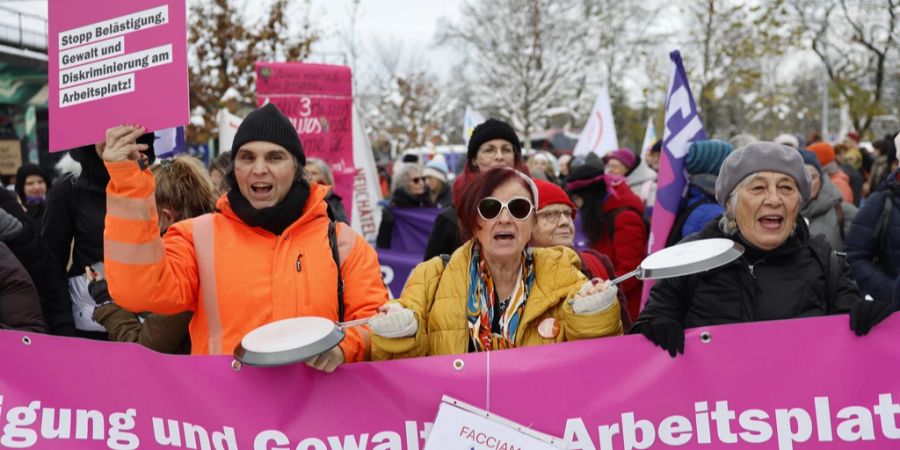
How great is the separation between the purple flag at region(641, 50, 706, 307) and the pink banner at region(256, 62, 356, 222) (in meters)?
3.51

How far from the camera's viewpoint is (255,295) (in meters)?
3.06

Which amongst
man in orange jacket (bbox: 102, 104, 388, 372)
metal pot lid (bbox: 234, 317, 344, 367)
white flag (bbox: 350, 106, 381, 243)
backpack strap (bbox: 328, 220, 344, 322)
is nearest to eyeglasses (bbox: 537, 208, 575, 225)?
man in orange jacket (bbox: 102, 104, 388, 372)

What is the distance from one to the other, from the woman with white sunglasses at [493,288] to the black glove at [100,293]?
150 centimetres

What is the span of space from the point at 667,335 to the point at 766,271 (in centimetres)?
53

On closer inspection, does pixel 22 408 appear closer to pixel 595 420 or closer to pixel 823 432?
pixel 595 420

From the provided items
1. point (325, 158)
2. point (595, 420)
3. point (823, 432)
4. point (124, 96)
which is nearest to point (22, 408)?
point (124, 96)

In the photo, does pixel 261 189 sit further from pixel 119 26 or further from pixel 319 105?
pixel 319 105

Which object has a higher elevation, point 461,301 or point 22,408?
point 461,301

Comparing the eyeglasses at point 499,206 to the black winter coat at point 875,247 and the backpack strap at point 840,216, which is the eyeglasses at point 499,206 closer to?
the black winter coat at point 875,247

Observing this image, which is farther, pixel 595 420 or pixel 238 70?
pixel 238 70

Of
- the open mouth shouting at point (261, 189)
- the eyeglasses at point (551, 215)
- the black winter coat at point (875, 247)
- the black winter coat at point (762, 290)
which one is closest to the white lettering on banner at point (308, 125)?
the eyeglasses at point (551, 215)

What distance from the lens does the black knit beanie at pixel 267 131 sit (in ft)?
10.8

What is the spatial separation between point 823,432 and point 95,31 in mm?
2639

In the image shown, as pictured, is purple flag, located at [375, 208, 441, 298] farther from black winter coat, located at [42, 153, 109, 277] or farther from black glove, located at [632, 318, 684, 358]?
black glove, located at [632, 318, 684, 358]
